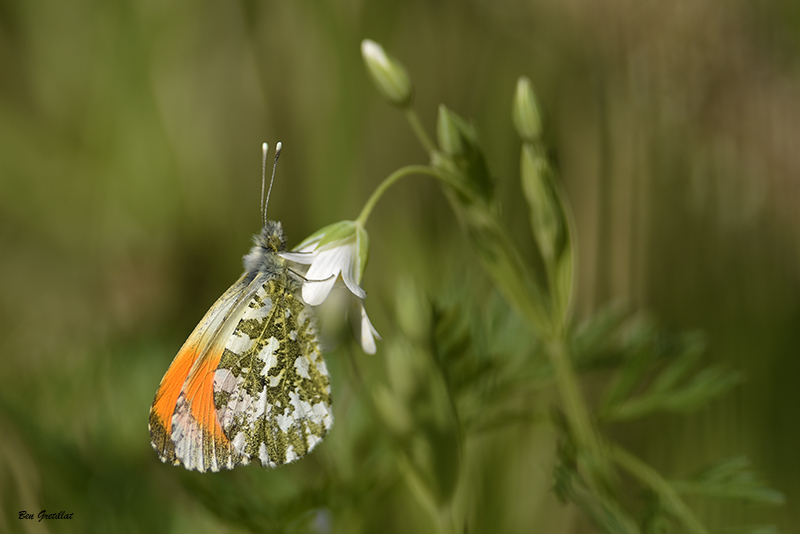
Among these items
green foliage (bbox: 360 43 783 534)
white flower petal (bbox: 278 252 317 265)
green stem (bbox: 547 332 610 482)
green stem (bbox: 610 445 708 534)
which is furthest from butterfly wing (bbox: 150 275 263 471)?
green stem (bbox: 610 445 708 534)

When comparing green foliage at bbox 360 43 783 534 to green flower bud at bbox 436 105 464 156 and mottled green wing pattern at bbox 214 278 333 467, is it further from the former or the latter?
mottled green wing pattern at bbox 214 278 333 467

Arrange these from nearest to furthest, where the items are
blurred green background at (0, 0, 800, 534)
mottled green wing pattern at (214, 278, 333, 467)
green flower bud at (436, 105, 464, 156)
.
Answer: green flower bud at (436, 105, 464, 156)
mottled green wing pattern at (214, 278, 333, 467)
blurred green background at (0, 0, 800, 534)

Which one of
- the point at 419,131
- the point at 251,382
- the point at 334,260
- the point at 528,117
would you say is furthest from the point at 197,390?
the point at 528,117

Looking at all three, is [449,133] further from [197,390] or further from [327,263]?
[197,390]

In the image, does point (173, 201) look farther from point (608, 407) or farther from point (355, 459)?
point (608, 407)

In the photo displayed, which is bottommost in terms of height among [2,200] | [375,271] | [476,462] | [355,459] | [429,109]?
[476,462]

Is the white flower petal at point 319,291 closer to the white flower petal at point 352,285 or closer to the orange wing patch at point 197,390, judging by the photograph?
the white flower petal at point 352,285

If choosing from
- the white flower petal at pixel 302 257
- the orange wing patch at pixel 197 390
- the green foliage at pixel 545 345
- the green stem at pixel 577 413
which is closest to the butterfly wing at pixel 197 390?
the orange wing patch at pixel 197 390

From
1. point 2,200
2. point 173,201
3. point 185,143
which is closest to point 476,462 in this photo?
point 173,201
